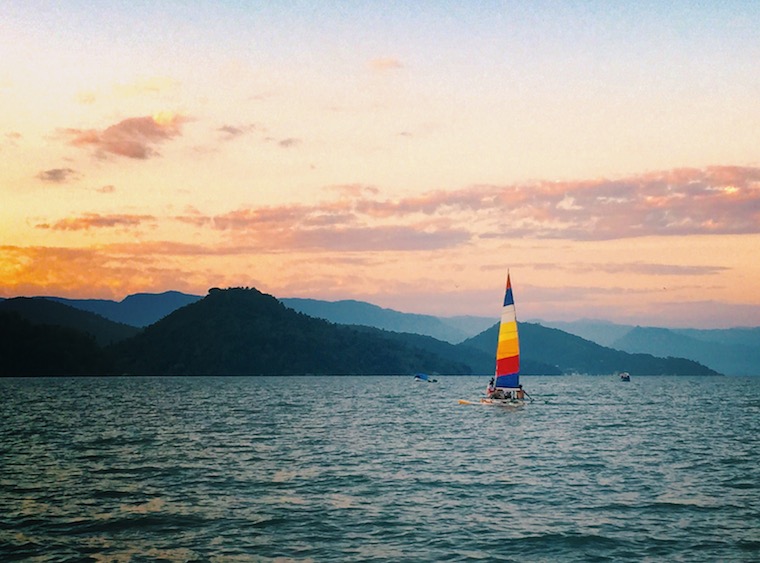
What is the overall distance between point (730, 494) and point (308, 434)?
45042mm

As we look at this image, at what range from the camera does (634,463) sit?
54.8 metres

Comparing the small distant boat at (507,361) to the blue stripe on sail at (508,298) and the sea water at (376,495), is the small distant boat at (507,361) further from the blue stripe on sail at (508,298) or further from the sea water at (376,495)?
the sea water at (376,495)

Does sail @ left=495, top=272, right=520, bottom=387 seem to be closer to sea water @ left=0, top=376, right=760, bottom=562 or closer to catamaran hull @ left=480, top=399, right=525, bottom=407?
catamaran hull @ left=480, top=399, right=525, bottom=407

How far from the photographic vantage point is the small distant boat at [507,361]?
10038 centimetres

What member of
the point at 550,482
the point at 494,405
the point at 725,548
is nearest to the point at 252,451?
the point at 550,482

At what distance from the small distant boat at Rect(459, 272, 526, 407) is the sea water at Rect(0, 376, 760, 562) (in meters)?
22.5

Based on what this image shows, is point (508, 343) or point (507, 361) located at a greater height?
point (508, 343)

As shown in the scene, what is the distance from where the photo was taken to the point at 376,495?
40156 mm

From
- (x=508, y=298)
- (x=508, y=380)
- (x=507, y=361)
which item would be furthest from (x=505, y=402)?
(x=508, y=298)

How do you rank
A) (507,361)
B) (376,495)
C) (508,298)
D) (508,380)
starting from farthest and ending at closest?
1. (508,380)
2. (507,361)
3. (508,298)
4. (376,495)

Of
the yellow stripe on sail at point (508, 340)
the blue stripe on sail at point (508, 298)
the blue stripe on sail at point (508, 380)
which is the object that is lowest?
the blue stripe on sail at point (508, 380)

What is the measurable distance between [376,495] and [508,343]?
6418 cm

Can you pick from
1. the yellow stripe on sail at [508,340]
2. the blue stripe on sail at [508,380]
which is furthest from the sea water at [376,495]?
the blue stripe on sail at [508,380]

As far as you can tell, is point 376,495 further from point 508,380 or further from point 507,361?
point 508,380
